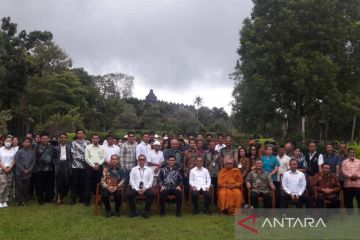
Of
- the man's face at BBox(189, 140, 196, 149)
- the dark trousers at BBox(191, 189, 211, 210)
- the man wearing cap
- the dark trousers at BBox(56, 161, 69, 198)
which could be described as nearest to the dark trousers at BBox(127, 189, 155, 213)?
the dark trousers at BBox(191, 189, 211, 210)

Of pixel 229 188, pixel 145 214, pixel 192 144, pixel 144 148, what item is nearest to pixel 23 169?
pixel 144 148

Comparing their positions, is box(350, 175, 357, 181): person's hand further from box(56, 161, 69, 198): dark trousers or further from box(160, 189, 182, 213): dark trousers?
box(56, 161, 69, 198): dark trousers

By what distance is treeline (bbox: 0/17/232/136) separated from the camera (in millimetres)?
31547

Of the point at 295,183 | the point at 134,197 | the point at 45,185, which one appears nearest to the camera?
the point at 134,197

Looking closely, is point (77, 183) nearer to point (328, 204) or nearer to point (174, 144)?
point (174, 144)

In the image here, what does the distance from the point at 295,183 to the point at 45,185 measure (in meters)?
5.89

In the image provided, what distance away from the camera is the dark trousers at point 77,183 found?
33.4 ft

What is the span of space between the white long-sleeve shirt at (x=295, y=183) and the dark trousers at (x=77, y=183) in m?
4.65

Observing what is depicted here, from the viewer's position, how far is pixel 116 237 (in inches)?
288

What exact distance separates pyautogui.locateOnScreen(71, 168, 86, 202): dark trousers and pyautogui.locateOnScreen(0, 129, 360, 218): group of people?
0.02 meters

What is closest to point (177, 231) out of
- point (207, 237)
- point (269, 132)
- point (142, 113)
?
point (207, 237)

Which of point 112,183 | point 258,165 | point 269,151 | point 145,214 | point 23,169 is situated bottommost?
point 145,214

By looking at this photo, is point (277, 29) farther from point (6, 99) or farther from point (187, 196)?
point (6, 99)

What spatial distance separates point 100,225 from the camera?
8.13m
